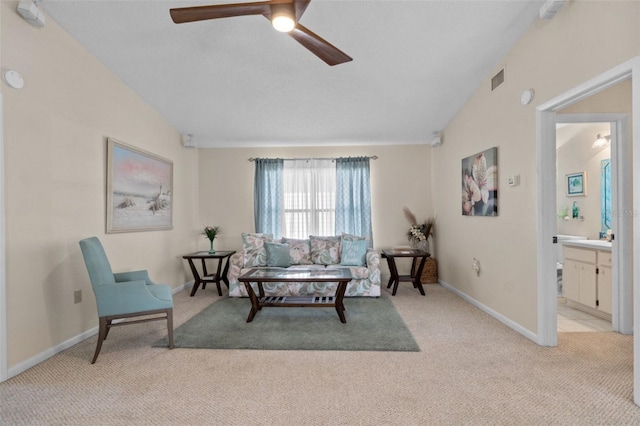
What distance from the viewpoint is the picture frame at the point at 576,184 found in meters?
4.38

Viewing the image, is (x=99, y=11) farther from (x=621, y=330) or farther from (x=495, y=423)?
(x=621, y=330)

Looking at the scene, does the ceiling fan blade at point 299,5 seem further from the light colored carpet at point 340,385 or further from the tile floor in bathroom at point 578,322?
the tile floor in bathroom at point 578,322

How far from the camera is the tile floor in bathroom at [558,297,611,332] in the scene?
3.15 m

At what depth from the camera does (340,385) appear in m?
2.14

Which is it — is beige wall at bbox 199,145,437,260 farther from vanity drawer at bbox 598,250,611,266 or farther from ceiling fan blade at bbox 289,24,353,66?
ceiling fan blade at bbox 289,24,353,66

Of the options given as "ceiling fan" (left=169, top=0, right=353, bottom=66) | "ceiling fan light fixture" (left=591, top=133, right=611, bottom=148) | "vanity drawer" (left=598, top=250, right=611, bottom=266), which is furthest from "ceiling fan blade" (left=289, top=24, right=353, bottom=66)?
"ceiling fan light fixture" (left=591, top=133, right=611, bottom=148)

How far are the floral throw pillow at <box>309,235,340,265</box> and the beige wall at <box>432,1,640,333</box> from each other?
5.91ft

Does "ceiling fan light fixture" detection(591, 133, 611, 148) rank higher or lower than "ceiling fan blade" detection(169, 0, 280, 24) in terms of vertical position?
lower

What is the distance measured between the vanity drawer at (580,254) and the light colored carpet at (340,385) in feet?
2.80

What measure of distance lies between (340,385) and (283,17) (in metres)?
2.46

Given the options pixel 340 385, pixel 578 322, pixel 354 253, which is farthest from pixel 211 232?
pixel 578 322

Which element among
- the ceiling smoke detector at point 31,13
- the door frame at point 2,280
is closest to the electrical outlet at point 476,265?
the door frame at point 2,280

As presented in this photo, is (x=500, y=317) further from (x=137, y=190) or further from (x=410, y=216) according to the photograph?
(x=137, y=190)

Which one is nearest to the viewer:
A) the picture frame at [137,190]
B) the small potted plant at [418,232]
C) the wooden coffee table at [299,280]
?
the wooden coffee table at [299,280]
